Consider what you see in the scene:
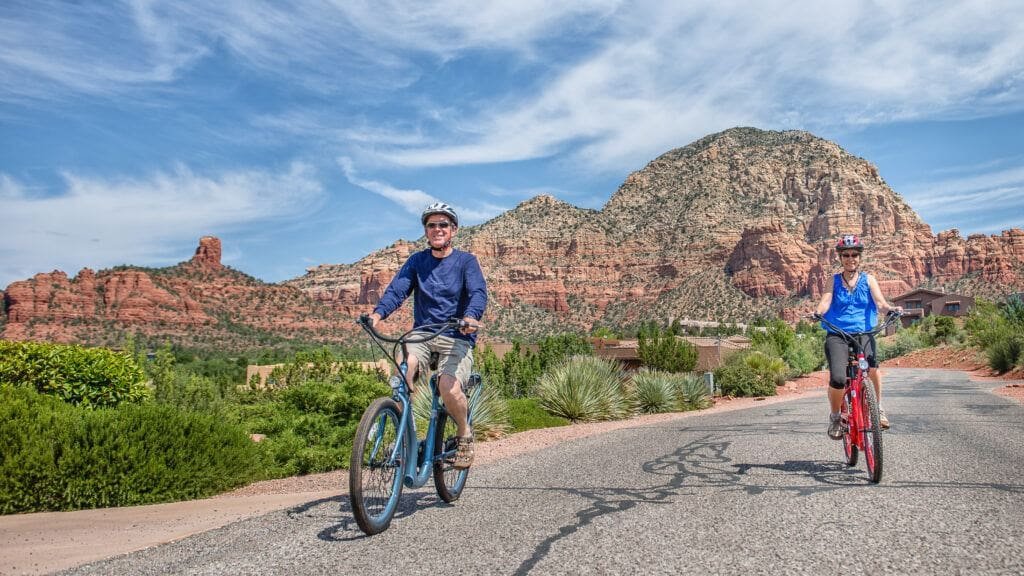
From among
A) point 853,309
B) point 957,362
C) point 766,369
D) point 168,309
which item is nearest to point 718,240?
point 957,362

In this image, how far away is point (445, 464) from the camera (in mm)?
5574

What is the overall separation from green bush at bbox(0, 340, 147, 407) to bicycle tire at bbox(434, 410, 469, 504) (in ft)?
19.8

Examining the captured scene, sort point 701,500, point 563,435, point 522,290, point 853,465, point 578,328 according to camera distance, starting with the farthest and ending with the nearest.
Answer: point 522,290 → point 578,328 → point 563,435 → point 853,465 → point 701,500

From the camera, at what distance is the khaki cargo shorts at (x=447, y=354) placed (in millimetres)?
5371

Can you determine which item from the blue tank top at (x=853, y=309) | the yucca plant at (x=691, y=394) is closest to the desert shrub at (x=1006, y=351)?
the yucca plant at (x=691, y=394)

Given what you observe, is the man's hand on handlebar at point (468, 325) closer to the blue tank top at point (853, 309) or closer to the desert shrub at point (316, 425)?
the blue tank top at point (853, 309)

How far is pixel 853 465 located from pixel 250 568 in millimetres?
5536

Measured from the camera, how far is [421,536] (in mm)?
4617

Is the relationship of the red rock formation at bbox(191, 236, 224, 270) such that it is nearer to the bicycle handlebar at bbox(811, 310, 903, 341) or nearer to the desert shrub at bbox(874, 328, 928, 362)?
the desert shrub at bbox(874, 328, 928, 362)

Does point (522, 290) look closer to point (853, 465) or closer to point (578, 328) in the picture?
point (578, 328)

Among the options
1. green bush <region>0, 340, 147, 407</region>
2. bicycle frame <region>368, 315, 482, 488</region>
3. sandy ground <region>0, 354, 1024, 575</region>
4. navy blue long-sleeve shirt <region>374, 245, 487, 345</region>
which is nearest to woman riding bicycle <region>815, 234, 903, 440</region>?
navy blue long-sleeve shirt <region>374, 245, 487, 345</region>

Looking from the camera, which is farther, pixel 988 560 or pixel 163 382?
pixel 163 382

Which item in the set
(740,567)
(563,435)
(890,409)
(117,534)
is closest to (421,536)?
(740,567)

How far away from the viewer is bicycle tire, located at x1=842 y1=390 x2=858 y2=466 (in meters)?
6.69
